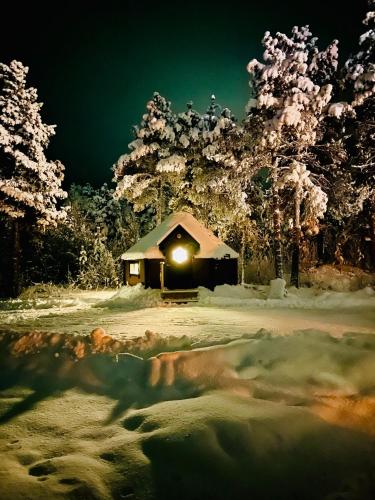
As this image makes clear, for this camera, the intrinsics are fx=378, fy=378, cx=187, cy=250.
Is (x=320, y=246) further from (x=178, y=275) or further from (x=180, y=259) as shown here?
(x=178, y=275)

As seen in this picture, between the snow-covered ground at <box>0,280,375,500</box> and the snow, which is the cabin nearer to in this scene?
the snow

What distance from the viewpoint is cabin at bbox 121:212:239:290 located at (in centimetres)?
1950

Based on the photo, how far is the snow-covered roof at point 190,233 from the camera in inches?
785

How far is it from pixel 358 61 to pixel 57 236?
2070cm

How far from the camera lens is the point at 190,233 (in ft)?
65.3

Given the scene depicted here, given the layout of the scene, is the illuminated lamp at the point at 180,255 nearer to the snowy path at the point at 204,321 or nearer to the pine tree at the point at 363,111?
the snowy path at the point at 204,321

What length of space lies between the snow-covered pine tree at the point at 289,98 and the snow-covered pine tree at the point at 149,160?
658cm

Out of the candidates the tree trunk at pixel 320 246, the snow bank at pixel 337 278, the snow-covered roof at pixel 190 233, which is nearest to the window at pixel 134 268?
the snow-covered roof at pixel 190 233

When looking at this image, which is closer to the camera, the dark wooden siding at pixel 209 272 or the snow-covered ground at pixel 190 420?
the snow-covered ground at pixel 190 420

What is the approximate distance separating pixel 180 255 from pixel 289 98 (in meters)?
9.13

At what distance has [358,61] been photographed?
18.3 metres

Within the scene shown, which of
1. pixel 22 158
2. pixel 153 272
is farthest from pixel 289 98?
pixel 22 158

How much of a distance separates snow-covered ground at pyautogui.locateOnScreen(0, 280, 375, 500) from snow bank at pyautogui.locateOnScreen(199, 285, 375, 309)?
29.9 ft

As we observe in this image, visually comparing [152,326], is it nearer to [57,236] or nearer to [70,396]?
[70,396]
